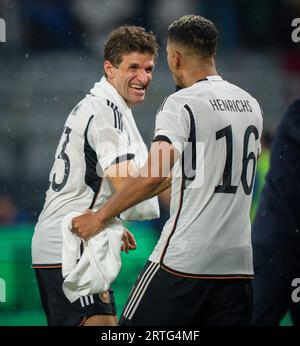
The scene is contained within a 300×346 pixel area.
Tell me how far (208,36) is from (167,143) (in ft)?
1.59

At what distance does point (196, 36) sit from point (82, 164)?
930mm

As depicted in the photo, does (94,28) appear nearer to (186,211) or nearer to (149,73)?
(149,73)

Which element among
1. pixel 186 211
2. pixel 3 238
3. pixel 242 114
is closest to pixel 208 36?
pixel 242 114

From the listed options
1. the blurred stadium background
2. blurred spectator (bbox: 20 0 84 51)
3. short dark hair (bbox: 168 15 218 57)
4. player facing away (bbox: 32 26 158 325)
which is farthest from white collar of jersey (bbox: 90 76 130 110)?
blurred spectator (bbox: 20 0 84 51)

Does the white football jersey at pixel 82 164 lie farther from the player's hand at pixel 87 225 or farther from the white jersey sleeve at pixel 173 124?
the white jersey sleeve at pixel 173 124

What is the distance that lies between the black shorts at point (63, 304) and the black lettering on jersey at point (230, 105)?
43.8 inches

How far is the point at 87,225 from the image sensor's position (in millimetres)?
3613

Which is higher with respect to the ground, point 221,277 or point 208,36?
point 208,36

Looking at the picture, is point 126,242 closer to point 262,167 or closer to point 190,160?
point 190,160

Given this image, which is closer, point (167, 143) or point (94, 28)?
point (167, 143)

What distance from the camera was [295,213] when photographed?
16.0 feet

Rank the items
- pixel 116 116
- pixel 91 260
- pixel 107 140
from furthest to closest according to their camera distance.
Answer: pixel 116 116 < pixel 107 140 < pixel 91 260

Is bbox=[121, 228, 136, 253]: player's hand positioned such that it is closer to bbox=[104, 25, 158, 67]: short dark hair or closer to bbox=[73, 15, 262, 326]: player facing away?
bbox=[73, 15, 262, 326]: player facing away
